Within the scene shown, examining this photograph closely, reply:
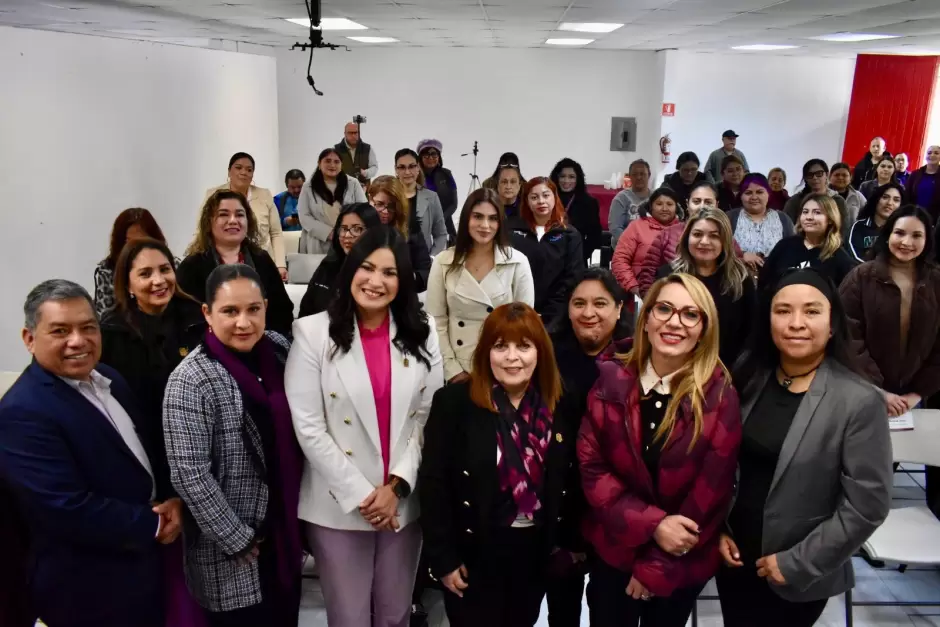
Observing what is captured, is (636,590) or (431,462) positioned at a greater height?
(431,462)

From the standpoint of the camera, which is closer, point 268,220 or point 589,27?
point 268,220

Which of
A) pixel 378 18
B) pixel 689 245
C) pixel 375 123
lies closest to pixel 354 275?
pixel 689 245

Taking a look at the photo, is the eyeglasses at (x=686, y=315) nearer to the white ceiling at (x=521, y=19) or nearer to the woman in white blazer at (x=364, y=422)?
the woman in white blazer at (x=364, y=422)

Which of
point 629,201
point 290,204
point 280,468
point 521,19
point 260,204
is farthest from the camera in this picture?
point 290,204

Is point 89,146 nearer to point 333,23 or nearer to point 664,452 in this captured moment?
point 333,23

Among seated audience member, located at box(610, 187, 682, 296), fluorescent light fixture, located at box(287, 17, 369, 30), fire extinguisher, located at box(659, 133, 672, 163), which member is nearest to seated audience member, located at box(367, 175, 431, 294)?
seated audience member, located at box(610, 187, 682, 296)

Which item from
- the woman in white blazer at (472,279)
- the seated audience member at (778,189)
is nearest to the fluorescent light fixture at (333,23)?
the seated audience member at (778,189)

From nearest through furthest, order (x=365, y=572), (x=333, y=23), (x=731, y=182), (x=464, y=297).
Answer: (x=365, y=572)
(x=464, y=297)
(x=731, y=182)
(x=333, y=23)

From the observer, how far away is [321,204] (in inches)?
204

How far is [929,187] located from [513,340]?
719cm

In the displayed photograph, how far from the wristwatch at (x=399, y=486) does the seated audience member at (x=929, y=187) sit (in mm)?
7234

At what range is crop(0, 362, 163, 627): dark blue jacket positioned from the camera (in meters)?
1.74

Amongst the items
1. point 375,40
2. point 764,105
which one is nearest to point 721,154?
point 764,105

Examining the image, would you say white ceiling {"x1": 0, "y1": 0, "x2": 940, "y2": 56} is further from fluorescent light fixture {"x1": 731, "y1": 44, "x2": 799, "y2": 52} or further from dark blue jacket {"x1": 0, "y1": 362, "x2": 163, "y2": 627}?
dark blue jacket {"x1": 0, "y1": 362, "x2": 163, "y2": 627}
